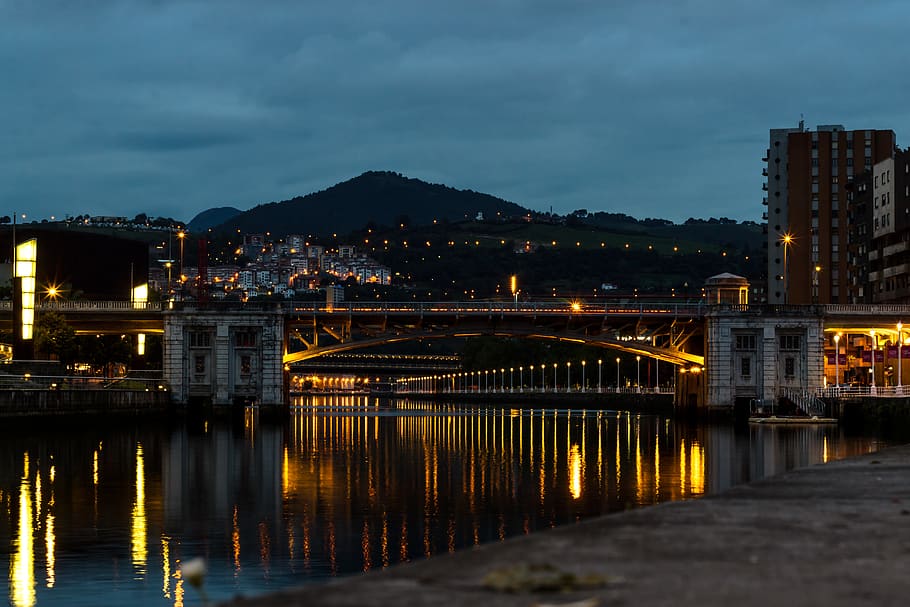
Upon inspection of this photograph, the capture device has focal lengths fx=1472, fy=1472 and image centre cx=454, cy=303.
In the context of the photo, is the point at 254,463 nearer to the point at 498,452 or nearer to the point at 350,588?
the point at 498,452

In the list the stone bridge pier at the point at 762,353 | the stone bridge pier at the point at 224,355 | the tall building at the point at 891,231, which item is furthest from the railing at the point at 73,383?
the tall building at the point at 891,231

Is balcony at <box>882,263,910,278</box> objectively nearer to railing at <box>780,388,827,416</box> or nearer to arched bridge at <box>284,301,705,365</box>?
arched bridge at <box>284,301,705,365</box>

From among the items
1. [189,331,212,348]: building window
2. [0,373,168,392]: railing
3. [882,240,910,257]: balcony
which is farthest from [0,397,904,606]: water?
[882,240,910,257]: balcony

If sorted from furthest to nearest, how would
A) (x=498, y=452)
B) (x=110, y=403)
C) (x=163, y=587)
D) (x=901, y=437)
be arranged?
(x=110, y=403)
(x=901, y=437)
(x=498, y=452)
(x=163, y=587)

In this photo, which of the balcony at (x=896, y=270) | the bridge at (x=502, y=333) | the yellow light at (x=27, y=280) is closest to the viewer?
the yellow light at (x=27, y=280)

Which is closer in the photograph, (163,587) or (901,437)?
(163,587)

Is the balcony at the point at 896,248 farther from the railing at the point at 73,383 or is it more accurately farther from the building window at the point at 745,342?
the railing at the point at 73,383

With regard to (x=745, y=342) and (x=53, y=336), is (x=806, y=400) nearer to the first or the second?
(x=745, y=342)

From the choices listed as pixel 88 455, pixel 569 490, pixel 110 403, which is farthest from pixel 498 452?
pixel 110 403

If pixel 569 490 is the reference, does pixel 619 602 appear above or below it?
above

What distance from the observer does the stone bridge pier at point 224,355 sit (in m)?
134

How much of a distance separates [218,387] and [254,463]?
62533mm

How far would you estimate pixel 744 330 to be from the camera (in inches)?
5349

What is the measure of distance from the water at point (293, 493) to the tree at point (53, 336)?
98.7ft
